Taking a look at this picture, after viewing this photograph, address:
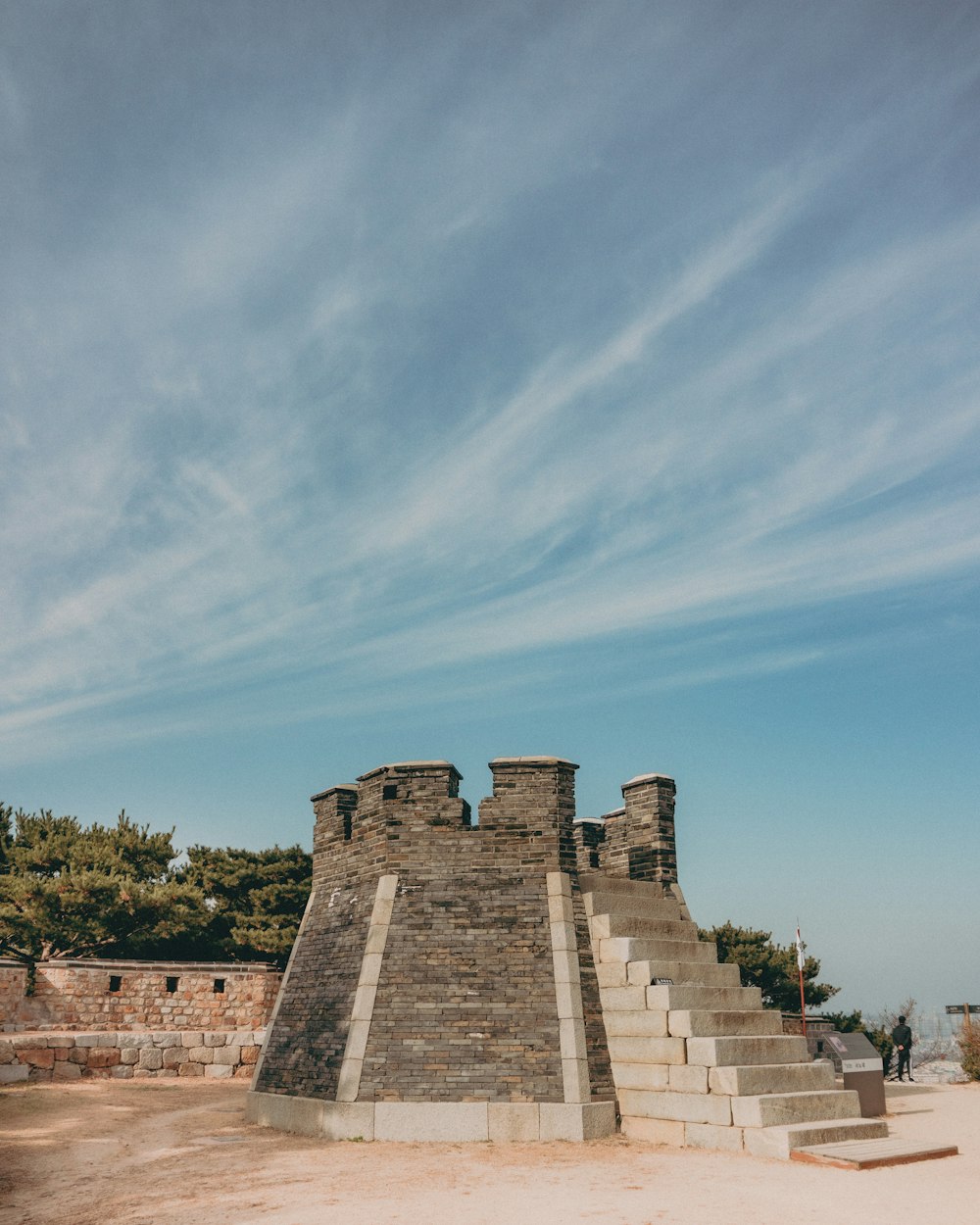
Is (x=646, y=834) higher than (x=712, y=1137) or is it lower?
higher

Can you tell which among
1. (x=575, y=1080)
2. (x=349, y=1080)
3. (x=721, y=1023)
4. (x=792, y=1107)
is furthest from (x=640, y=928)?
(x=349, y=1080)

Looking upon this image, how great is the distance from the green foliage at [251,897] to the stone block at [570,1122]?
46.2 ft

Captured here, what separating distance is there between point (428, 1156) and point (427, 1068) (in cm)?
133

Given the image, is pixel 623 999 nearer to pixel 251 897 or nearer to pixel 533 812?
pixel 533 812

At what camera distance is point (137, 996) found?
19.1 meters

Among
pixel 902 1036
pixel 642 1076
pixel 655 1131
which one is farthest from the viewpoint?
pixel 902 1036

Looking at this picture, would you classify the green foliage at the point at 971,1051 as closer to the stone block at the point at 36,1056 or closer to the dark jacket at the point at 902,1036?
the dark jacket at the point at 902,1036

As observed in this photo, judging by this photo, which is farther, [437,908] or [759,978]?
[759,978]

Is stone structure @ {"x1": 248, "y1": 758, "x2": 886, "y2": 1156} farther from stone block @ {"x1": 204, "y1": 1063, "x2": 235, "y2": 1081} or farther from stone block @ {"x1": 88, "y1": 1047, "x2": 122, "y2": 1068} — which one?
stone block @ {"x1": 204, "y1": 1063, "x2": 235, "y2": 1081}

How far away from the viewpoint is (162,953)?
2375cm

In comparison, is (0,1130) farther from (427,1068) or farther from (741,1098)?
(741,1098)

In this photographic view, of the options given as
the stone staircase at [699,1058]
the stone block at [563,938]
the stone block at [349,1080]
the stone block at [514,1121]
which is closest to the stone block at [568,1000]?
the stone block at [563,938]

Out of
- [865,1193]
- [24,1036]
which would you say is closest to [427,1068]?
[865,1193]

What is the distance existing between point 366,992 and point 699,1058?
429 cm
